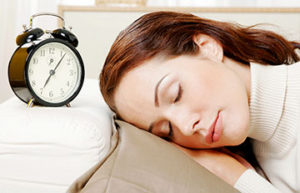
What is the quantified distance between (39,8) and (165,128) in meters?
2.54

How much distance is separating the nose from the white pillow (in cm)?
20

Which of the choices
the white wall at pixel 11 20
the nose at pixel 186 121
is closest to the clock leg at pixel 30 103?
the nose at pixel 186 121

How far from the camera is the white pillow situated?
2.98 feet

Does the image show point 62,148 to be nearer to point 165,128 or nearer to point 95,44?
point 165,128

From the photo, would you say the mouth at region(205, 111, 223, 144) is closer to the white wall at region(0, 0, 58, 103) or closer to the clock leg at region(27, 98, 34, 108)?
the clock leg at region(27, 98, 34, 108)

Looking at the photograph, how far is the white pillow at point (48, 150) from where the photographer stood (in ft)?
2.98

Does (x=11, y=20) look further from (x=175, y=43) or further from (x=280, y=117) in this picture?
(x=280, y=117)

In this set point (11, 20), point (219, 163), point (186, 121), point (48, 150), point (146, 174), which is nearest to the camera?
point (146, 174)

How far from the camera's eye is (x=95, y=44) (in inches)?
101

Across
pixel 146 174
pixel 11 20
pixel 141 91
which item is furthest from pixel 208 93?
pixel 11 20

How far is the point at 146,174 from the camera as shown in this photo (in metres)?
0.77

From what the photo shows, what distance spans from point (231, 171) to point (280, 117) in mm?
228

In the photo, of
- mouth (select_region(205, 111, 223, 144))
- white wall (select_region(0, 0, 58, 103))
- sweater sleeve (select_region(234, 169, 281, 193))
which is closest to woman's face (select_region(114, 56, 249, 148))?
mouth (select_region(205, 111, 223, 144))

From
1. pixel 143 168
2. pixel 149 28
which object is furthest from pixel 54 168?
pixel 149 28
